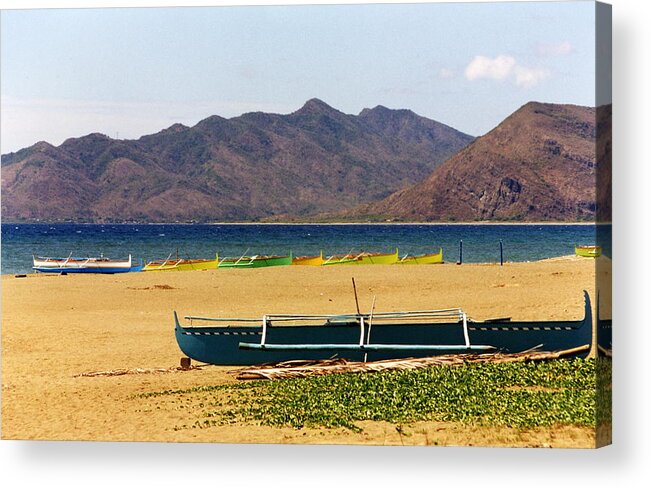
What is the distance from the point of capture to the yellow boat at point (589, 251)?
9438 mm

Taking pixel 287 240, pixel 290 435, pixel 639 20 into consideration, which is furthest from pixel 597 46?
pixel 287 240

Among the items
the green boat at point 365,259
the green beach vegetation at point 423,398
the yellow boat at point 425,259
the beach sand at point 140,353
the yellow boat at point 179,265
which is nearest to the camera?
the green beach vegetation at point 423,398

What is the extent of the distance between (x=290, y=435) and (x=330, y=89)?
3865 mm

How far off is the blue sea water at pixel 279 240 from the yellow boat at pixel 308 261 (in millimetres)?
175

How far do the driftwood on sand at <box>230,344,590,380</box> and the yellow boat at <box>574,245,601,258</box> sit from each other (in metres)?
0.92

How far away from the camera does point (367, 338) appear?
10.9m


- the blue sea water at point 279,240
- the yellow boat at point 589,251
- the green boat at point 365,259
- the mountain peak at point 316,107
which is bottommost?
the green boat at point 365,259

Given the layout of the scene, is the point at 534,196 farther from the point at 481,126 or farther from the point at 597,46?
the point at 597,46

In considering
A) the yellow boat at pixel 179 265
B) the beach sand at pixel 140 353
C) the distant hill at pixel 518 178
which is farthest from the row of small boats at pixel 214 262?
the beach sand at pixel 140 353

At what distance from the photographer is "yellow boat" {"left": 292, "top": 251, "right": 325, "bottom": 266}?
18344mm

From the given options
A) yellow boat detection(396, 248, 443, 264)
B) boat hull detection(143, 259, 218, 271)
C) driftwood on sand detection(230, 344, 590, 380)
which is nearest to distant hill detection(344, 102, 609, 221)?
yellow boat detection(396, 248, 443, 264)

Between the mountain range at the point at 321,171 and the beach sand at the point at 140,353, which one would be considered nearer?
the beach sand at the point at 140,353

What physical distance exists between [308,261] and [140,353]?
7.50 m

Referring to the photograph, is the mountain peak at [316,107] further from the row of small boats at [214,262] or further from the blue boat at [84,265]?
the row of small boats at [214,262]
